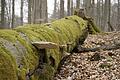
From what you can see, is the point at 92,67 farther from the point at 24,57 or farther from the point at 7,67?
the point at 7,67

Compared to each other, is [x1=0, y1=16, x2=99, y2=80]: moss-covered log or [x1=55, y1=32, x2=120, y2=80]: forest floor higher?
[x1=0, y1=16, x2=99, y2=80]: moss-covered log

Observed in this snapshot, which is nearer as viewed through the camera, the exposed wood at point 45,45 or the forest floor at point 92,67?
the exposed wood at point 45,45

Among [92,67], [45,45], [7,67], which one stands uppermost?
[45,45]

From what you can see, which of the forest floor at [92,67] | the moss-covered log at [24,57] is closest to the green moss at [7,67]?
the moss-covered log at [24,57]

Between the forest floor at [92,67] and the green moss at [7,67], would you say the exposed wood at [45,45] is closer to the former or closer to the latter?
the green moss at [7,67]

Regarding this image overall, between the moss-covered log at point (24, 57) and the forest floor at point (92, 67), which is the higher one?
the moss-covered log at point (24, 57)

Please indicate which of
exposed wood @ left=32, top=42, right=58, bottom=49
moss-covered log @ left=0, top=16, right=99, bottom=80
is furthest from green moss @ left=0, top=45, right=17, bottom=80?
exposed wood @ left=32, top=42, right=58, bottom=49

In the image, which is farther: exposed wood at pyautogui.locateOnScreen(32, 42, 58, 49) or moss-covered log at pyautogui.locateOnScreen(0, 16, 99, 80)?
exposed wood at pyautogui.locateOnScreen(32, 42, 58, 49)

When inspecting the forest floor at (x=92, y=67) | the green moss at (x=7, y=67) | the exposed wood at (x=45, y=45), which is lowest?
the forest floor at (x=92, y=67)

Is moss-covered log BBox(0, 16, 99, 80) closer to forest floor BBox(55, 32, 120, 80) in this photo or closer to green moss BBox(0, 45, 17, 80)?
green moss BBox(0, 45, 17, 80)

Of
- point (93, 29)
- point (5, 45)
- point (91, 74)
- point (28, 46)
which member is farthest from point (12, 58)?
point (93, 29)

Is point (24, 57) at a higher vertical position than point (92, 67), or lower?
higher

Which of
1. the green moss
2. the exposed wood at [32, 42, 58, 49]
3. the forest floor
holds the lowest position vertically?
the forest floor

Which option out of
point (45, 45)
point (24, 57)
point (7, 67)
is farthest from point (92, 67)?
point (7, 67)
